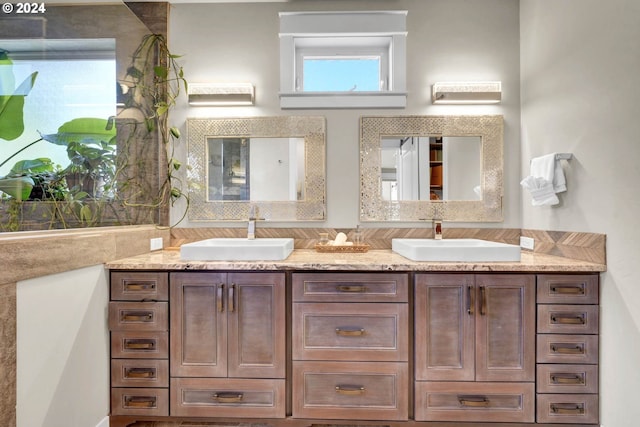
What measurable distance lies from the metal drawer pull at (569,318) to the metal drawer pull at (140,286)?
6.42ft

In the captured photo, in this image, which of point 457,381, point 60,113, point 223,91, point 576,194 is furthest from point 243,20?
point 457,381

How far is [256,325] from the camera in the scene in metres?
1.61

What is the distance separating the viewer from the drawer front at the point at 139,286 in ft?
Result: 5.35

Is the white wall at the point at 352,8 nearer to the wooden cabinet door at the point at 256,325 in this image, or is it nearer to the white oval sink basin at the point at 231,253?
the white oval sink basin at the point at 231,253

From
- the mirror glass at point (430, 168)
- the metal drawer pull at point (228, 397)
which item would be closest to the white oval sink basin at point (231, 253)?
the metal drawer pull at point (228, 397)

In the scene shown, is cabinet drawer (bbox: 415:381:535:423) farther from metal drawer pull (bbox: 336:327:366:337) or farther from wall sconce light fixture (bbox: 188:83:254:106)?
wall sconce light fixture (bbox: 188:83:254:106)

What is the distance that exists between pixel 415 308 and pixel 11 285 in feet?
5.37

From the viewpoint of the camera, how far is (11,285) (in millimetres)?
1167

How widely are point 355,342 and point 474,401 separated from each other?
63 centimetres

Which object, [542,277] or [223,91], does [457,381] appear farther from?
[223,91]

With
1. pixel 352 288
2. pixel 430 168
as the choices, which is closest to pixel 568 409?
pixel 352 288

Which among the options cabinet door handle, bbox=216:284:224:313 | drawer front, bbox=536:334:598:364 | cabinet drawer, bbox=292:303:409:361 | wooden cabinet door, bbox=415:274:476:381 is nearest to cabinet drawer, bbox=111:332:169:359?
A: cabinet door handle, bbox=216:284:224:313

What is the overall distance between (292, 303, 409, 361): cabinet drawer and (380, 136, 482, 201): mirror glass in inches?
34.9

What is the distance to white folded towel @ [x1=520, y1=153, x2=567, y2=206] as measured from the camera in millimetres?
1744
